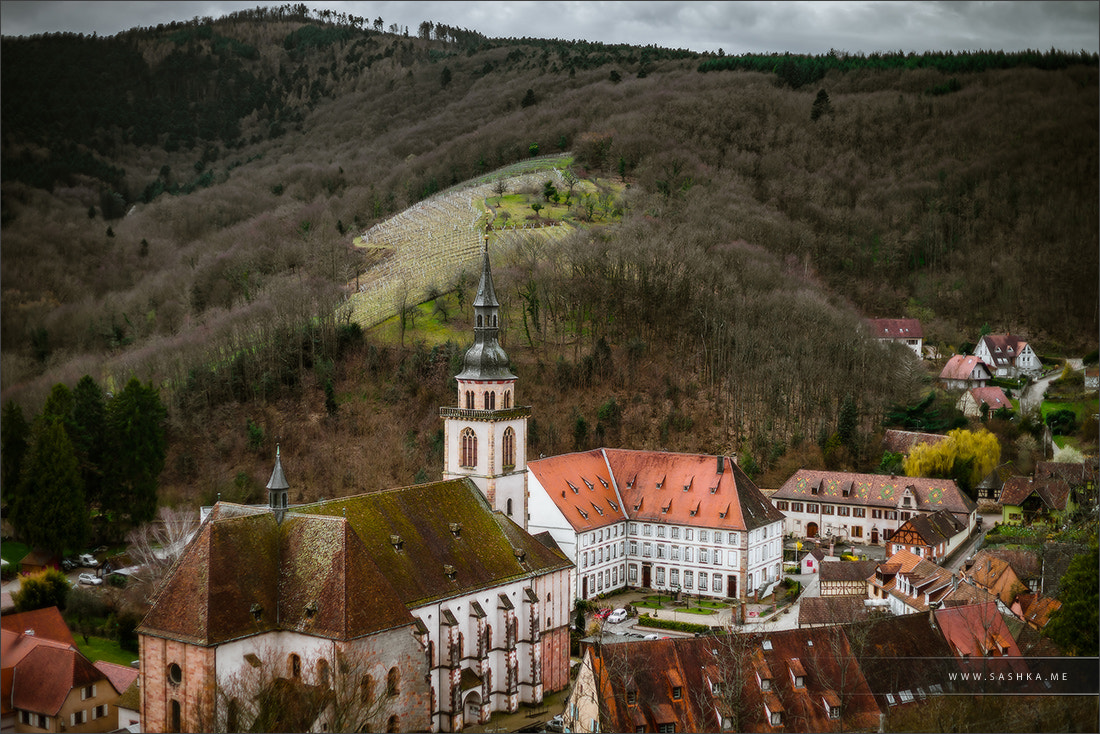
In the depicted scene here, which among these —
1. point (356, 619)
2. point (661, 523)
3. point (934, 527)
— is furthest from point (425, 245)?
point (356, 619)

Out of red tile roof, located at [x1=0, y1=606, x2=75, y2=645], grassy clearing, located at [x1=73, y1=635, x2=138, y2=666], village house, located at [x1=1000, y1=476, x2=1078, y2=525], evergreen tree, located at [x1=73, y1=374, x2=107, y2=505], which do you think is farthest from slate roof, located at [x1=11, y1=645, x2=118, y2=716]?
village house, located at [x1=1000, y1=476, x2=1078, y2=525]

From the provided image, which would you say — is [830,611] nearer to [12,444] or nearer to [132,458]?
[12,444]

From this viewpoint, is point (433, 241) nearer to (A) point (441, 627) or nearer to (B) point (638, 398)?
(B) point (638, 398)

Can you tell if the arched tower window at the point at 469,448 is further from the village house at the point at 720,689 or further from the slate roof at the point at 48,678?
the slate roof at the point at 48,678

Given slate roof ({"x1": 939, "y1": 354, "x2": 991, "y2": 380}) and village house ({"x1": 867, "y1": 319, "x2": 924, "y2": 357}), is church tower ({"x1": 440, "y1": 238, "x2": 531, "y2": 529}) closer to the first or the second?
slate roof ({"x1": 939, "y1": 354, "x2": 991, "y2": 380})

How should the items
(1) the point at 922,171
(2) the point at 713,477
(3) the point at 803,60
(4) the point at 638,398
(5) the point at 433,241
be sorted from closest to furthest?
(2) the point at 713,477, (4) the point at 638,398, (5) the point at 433,241, (1) the point at 922,171, (3) the point at 803,60

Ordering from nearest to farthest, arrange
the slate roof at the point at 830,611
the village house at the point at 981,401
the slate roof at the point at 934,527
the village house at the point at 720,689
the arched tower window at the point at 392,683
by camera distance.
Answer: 1. the village house at the point at 720,689
2. the arched tower window at the point at 392,683
3. the slate roof at the point at 830,611
4. the slate roof at the point at 934,527
5. the village house at the point at 981,401

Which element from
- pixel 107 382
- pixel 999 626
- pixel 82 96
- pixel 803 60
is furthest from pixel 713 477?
pixel 803 60

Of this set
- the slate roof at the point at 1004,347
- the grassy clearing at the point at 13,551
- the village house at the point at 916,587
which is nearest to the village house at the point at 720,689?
the village house at the point at 916,587

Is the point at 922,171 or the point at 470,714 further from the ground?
the point at 922,171
